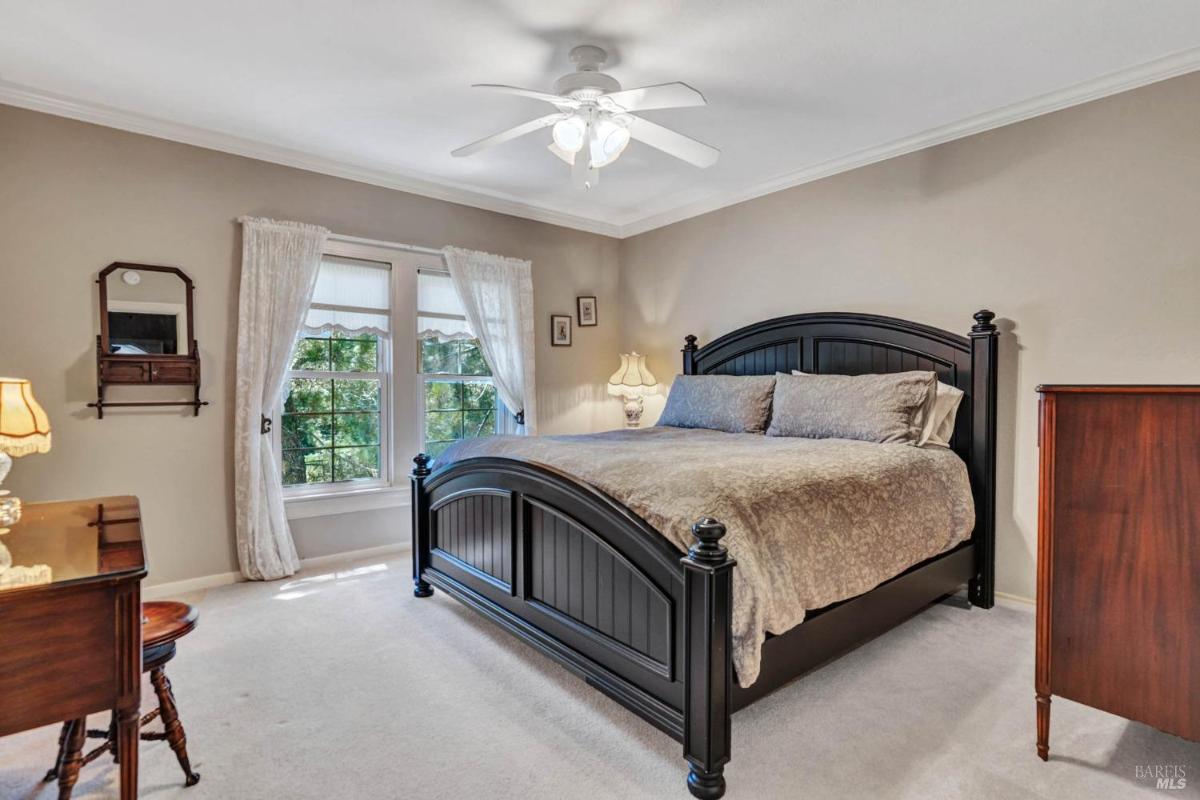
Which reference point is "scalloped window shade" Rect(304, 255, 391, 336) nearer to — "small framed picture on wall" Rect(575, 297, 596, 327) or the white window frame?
the white window frame

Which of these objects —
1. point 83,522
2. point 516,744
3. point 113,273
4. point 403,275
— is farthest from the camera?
point 403,275

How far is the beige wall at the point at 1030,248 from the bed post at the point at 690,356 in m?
0.77

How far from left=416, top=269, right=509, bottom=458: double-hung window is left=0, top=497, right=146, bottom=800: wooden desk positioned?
2970 millimetres

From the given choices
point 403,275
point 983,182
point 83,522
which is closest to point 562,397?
point 403,275

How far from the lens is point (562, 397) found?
16.3ft

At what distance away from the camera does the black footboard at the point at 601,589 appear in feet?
5.39

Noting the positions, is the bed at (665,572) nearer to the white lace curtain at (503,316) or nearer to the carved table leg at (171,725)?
Answer: the carved table leg at (171,725)

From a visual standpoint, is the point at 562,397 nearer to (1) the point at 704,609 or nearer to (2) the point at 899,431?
(2) the point at 899,431

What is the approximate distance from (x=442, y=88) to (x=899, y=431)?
275 centimetres

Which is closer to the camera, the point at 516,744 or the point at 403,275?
the point at 516,744

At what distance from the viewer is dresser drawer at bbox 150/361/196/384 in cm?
319

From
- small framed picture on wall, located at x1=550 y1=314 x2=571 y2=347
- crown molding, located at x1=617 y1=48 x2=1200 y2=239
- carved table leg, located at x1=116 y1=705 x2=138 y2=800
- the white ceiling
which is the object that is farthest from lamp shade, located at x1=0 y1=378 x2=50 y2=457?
crown molding, located at x1=617 y1=48 x2=1200 y2=239

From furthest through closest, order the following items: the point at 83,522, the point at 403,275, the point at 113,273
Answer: the point at 403,275 < the point at 113,273 < the point at 83,522

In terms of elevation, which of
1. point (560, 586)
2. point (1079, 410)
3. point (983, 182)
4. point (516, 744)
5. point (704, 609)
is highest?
point (983, 182)
